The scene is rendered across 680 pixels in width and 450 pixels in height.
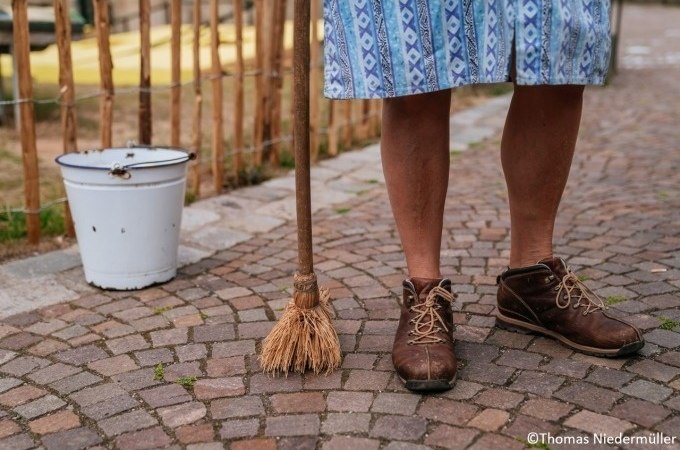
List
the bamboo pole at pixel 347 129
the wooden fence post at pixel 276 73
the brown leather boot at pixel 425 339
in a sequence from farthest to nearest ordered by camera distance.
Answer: the bamboo pole at pixel 347 129 < the wooden fence post at pixel 276 73 < the brown leather boot at pixel 425 339

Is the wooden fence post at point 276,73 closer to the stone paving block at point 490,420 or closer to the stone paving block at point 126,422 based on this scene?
the stone paving block at point 126,422

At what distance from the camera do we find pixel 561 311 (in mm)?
2133

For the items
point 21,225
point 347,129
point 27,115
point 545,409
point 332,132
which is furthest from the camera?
point 347,129

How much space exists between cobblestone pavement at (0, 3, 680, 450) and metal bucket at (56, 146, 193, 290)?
0.09 m

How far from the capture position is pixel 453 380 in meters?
1.94

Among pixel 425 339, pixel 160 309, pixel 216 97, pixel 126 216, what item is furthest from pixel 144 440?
pixel 216 97

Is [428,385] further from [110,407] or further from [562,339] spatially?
[110,407]

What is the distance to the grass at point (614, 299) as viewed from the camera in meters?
2.52

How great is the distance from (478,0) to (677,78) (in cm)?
796

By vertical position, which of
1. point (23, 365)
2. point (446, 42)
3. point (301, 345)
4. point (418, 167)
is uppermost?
point (446, 42)

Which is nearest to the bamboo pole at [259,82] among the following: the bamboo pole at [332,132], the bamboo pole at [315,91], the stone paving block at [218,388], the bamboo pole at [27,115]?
the bamboo pole at [315,91]

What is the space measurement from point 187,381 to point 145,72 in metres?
1.97

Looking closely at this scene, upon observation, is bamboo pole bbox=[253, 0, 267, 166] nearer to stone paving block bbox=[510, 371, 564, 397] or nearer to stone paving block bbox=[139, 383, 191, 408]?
stone paving block bbox=[139, 383, 191, 408]

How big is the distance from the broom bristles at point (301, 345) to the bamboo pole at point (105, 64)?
1.70 metres
